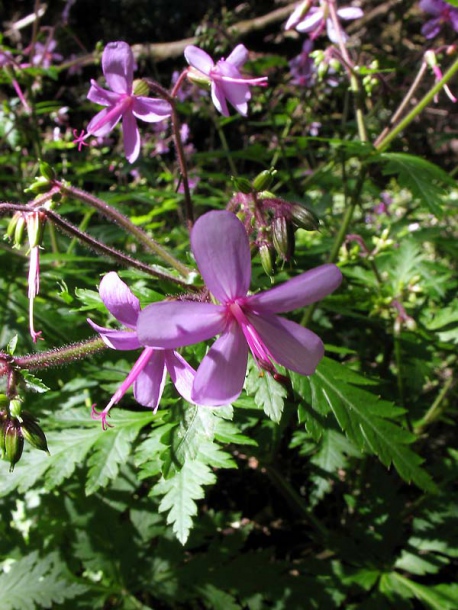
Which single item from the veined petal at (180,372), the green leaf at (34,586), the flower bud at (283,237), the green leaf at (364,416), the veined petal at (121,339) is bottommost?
the green leaf at (34,586)

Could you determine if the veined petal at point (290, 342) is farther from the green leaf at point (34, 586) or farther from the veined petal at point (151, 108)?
the green leaf at point (34, 586)

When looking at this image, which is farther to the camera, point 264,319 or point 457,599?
point 457,599

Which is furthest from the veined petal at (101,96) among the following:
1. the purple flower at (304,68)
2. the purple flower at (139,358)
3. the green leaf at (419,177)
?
the purple flower at (304,68)

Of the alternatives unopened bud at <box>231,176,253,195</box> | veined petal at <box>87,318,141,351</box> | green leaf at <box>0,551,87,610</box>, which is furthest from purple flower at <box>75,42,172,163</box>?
green leaf at <box>0,551,87,610</box>

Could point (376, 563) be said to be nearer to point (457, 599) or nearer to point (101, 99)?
point (457, 599)

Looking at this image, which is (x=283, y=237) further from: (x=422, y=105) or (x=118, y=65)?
(x=422, y=105)

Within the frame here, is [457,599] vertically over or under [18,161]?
under

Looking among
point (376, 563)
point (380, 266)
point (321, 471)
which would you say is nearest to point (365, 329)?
point (380, 266)
